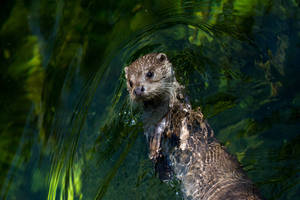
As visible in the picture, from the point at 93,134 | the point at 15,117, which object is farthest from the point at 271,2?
the point at 15,117

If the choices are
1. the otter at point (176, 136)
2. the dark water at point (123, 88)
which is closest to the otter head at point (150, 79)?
the otter at point (176, 136)

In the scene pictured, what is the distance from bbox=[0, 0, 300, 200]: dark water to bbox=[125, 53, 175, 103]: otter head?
40cm

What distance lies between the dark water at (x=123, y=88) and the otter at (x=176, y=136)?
0.13 metres

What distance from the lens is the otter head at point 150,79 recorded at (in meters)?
3.09

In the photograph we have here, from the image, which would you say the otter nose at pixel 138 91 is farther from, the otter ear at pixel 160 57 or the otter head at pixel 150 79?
the otter ear at pixel 160 57

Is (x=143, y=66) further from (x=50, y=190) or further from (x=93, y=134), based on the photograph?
(x=50, y=190)

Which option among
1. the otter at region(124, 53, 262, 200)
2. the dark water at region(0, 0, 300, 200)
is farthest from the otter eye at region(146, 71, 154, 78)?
the dark water at region(0, 0, 300, 200)

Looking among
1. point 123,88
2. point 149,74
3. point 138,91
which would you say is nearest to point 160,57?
point 149,74

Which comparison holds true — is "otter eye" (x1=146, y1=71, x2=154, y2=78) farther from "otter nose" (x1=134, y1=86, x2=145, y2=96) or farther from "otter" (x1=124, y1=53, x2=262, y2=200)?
"otter nose" (x1=134, y1=86, x2=145, y2=96)

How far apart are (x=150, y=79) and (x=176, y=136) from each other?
1.62ft

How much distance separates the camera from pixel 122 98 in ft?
12.0

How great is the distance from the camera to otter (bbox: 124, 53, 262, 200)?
3113mm

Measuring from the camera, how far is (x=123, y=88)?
12.2 ft

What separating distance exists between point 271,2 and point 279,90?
0.99 meters
